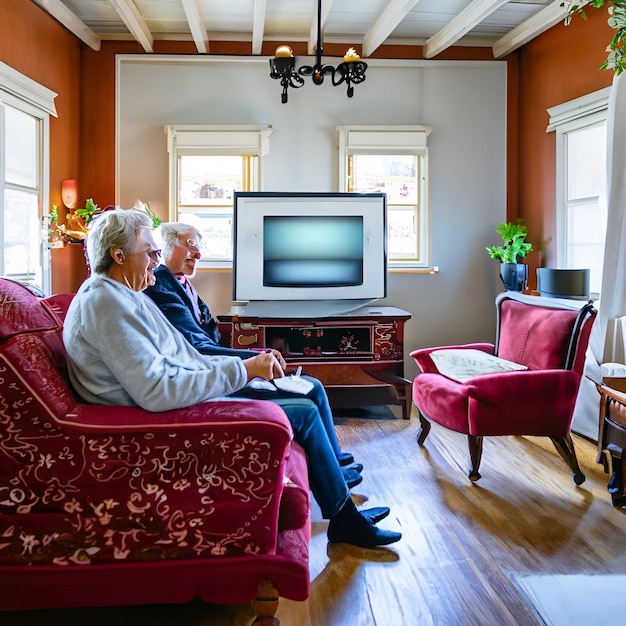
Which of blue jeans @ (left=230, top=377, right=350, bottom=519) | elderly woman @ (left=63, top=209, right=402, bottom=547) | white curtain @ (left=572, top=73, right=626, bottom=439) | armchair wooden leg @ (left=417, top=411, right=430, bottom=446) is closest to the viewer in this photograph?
elderly woman @ (left=63, top=209, right=402, bottom=547)

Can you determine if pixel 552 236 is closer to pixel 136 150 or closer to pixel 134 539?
pixel 136 150

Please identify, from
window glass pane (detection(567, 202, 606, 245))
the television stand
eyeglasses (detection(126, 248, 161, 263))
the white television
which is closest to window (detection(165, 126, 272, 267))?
the white television

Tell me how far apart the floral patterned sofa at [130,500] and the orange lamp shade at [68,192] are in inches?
127

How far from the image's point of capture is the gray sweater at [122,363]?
63.0 inches

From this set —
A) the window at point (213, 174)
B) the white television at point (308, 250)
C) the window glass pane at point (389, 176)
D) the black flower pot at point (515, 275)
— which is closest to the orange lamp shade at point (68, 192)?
the window at point (213, 174)

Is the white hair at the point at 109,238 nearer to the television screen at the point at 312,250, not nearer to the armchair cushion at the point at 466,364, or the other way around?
the armchair cushion at the point at 466,364

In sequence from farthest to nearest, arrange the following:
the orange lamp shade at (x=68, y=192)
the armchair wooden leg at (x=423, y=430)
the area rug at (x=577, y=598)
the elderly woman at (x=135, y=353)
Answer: the orange lamp shade at (x=68, y=192) < the armchair wooden leg at (x=423, y=430) < the area rug at (x=577, y=598) < the elderly woman at (x=135, y=353)

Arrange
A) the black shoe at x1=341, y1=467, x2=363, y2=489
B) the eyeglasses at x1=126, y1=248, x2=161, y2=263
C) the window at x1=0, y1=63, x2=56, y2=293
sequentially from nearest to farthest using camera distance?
the eyeglasses at x1=126, y1=248, x2=161, y2=263 < the black shoe at x1=341, y1=467, x2=363, y2=489 < the window at x1=0, y1=63, x2=56, y2=293

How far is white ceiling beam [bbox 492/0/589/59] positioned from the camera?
4156 mm

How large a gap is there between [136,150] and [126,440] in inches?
153

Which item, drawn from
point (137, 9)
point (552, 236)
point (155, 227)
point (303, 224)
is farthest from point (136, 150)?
point (552, 236)

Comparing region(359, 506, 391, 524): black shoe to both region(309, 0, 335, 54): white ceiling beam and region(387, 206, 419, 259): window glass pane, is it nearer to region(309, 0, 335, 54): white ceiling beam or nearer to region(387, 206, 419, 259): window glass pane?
region(387, 206, 419, 259): window glass pane

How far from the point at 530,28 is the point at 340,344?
2.78 meters

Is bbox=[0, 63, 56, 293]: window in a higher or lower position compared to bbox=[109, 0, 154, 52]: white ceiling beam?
lower
